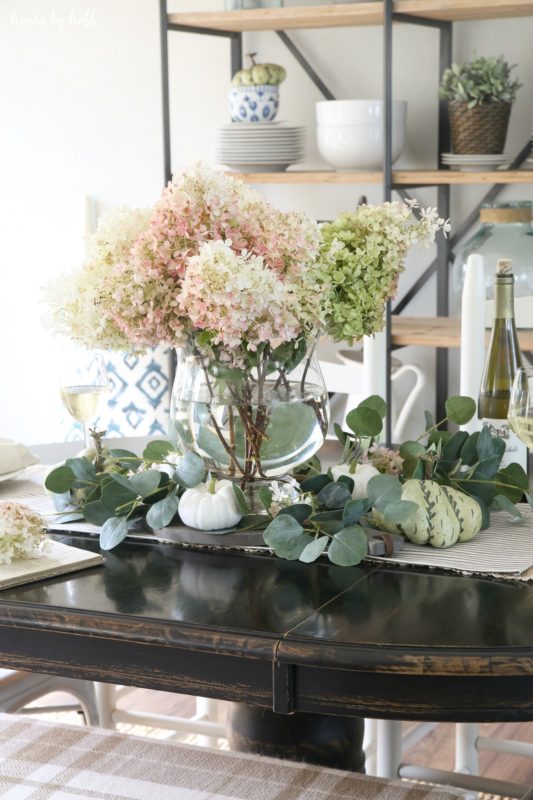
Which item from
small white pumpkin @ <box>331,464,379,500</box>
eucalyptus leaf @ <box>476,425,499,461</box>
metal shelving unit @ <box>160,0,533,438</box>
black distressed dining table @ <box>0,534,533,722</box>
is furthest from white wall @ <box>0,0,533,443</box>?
black distressed dining table @ <box>0,534,533,722</box>

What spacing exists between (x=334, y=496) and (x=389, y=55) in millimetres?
1891

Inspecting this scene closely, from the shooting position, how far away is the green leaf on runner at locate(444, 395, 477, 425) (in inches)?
57.4

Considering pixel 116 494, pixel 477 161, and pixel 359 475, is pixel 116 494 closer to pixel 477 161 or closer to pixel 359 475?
pixel 359 475

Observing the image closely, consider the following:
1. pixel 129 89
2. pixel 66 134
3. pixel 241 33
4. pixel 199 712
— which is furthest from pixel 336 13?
pixel 199 712

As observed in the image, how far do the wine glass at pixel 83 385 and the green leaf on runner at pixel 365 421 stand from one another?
0.34 meters

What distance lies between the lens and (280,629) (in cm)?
103

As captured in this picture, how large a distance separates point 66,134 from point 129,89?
295mm

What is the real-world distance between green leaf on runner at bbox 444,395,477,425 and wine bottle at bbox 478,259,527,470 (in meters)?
0.03

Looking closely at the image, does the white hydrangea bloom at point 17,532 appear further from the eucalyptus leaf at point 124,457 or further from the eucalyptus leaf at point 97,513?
the eucalyptus leaf at point 124,457

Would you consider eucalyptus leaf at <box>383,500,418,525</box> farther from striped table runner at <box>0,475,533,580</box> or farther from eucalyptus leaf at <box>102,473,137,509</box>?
eucalyptus leaf at <box>102,473,137,509</box>

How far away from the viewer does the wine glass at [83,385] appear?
1.48 m

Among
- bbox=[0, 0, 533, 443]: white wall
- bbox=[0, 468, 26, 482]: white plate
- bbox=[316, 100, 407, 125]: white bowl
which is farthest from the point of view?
bbox=[0, 0, 533, 443]: white wall

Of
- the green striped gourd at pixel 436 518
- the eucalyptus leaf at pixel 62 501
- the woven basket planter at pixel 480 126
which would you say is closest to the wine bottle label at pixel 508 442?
the green striped gourd at pixel 436 518

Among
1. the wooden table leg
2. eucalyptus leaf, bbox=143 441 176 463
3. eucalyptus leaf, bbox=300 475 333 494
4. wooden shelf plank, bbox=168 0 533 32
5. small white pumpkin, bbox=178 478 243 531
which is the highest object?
wooden shelf plank, bbox=168 0 533 32
